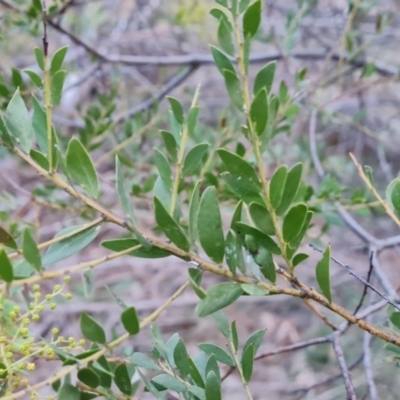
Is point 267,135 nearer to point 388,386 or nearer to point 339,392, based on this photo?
point 388,386

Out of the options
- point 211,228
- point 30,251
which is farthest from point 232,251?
point 30,251

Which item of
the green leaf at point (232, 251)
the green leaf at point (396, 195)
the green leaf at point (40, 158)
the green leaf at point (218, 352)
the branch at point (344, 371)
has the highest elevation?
the green leaf at point (40, 158)

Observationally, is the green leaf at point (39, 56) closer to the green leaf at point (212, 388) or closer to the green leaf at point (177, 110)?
the green leaf at point (177, 110)

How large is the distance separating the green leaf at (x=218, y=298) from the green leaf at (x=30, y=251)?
0.10m

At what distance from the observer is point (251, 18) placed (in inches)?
13.1

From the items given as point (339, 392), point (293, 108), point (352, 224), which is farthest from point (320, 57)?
point (339, 392)

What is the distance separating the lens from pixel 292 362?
1564mm

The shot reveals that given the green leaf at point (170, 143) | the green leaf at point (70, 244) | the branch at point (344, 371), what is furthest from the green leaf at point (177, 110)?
the branch at point (344, 371)

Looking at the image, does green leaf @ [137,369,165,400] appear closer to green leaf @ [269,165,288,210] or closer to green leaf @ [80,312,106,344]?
green leaf @ [80,312,106,344]

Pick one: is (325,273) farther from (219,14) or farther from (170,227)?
(219,14)

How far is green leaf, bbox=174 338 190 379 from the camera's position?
0.33 m

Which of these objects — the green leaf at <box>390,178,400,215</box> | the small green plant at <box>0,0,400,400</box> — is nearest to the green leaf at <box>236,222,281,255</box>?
the small green plant at <box>0,0,400,400</box>

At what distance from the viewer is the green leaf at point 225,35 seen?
36cm

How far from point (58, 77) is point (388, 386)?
0.83 metres
